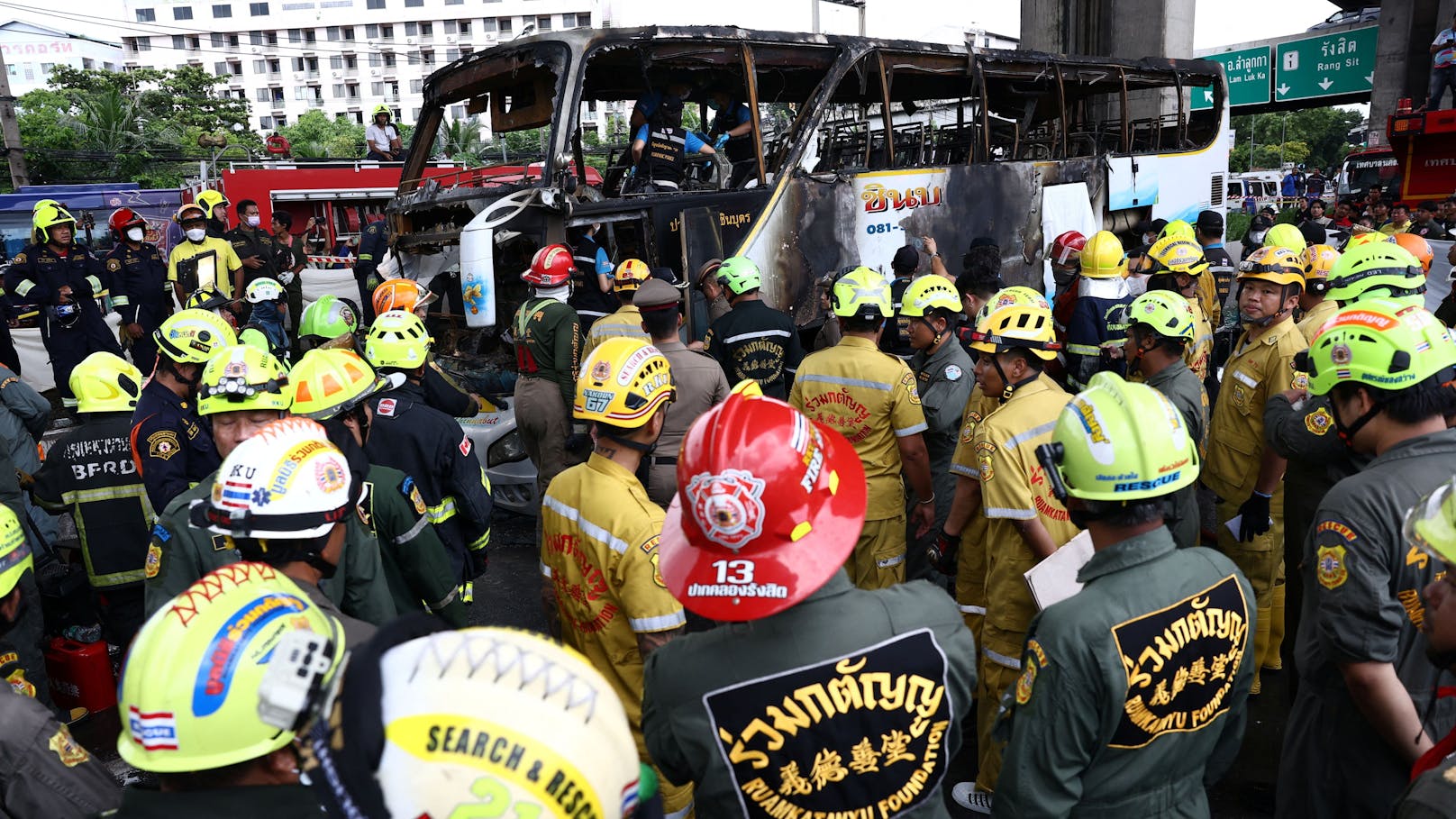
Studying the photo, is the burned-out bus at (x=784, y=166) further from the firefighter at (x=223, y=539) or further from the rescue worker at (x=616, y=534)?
the rescue worker at (x=616, y=534)

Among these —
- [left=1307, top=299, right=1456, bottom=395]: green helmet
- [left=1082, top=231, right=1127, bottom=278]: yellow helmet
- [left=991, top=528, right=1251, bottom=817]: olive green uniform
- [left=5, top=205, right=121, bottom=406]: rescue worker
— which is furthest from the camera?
[left=5, top=205, right=121, bottom=406]: rescue worker

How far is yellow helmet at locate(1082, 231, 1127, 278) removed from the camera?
5996mm

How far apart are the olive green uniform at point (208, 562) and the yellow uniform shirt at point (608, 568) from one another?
1.93 feet

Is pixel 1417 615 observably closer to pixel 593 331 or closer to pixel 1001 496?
pixel 1001 496

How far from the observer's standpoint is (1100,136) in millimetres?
11406

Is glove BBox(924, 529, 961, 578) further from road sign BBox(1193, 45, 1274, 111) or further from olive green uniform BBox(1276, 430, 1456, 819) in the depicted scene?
road sign BBox(1193, 45, 1274, 111)

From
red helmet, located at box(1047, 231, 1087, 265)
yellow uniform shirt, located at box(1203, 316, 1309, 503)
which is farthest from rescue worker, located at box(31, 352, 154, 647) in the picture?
red helmet, located at box(1047, 231, 1087, 265)

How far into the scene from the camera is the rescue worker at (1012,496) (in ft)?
11.2

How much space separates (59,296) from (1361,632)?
1114cm

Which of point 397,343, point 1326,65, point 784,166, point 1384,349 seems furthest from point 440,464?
point 1326,65

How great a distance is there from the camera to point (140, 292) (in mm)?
10250

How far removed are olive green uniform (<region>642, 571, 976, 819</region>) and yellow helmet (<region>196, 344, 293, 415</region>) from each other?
7.69 feet

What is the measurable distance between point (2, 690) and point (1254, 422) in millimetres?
4732

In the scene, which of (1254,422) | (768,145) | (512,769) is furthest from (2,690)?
(768,145)
